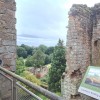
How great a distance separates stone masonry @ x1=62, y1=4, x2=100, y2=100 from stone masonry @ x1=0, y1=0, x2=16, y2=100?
4.36 metres

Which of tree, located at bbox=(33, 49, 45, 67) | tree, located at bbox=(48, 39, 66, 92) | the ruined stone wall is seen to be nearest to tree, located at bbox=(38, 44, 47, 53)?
tree, located at bbox=(33, 49, 45, 67)

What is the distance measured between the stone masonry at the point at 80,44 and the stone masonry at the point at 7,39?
4.36 metres

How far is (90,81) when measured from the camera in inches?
240

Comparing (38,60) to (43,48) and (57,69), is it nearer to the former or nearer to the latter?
(43,48)

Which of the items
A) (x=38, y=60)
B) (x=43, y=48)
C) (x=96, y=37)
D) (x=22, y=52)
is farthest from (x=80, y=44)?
(x=22, y=52)

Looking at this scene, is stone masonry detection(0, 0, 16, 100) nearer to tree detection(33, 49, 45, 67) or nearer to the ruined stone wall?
the ruined stone wall

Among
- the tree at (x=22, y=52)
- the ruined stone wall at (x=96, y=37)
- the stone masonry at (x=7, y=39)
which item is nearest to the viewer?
the stone masonry at (x=7, y=39)

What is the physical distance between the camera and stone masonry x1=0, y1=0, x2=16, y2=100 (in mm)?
4004

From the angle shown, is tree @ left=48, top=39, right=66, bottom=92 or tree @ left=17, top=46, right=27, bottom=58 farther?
tree @ left=17, top=46, right=27, bottom=58

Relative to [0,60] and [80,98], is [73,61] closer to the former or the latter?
[80,98]

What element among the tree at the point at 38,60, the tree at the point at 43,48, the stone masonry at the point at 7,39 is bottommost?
the tree at the point at 38,60

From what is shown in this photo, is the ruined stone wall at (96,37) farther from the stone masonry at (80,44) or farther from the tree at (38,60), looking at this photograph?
the tree at (38,60)

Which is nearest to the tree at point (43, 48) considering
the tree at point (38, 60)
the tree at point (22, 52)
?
the tree at point (22, 52)

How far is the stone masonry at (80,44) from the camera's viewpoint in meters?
8.40
